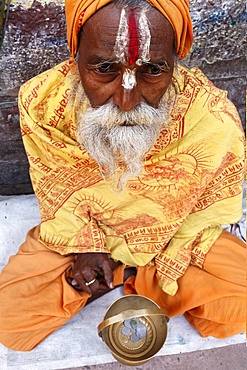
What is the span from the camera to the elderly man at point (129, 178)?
4.41ft

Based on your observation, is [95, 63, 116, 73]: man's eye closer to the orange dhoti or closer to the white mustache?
the white mustache

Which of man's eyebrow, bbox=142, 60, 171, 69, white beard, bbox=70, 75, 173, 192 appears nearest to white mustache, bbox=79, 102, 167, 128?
white beard, bbox=70, 75, 173, 192

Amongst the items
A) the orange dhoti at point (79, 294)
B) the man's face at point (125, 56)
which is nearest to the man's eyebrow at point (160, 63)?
the man's face at point (125, 56)

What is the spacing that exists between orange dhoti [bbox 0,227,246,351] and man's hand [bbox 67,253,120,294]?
4 cm

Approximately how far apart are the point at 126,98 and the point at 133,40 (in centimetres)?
15

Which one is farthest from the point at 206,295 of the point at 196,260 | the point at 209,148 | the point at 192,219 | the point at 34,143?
the point at 34,143

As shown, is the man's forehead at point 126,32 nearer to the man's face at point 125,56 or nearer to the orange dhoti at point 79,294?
the man's face at point 125,56

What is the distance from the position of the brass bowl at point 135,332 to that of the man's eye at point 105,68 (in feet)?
2.59

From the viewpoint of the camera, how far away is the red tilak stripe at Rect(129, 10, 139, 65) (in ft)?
4.20

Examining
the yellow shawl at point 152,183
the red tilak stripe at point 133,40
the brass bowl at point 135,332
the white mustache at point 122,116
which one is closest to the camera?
the red tilak stripe at point 133,40

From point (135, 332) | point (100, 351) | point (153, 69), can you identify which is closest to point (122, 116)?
point (153, 69)

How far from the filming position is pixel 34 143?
1713 mm

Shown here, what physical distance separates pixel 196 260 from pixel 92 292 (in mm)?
399

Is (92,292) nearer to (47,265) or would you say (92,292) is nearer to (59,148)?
(47,265)
